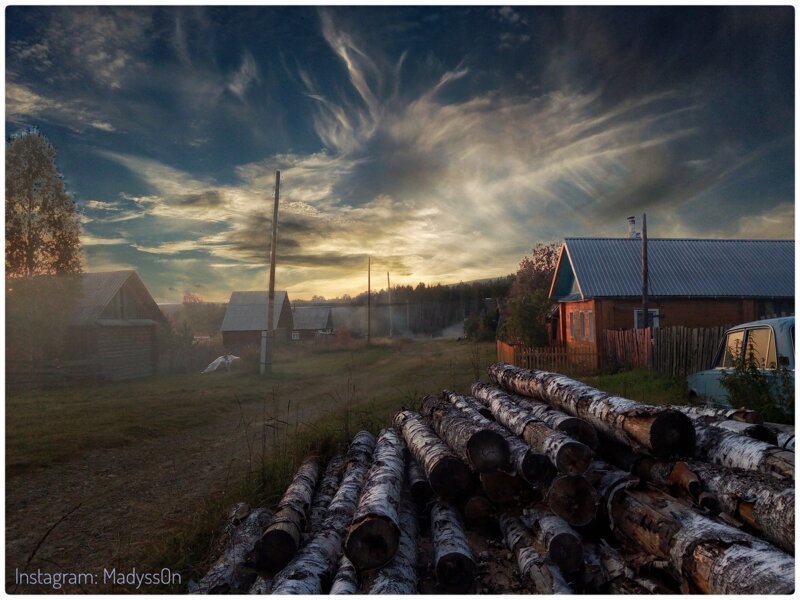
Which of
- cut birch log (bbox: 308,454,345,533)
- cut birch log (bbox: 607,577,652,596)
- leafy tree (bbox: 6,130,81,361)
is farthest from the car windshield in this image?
leafy tree (bbox: 6,130,81,361)

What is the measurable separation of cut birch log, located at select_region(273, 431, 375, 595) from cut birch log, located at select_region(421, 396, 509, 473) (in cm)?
116

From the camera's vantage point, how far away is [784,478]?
3.45 metres

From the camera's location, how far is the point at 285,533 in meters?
3.70

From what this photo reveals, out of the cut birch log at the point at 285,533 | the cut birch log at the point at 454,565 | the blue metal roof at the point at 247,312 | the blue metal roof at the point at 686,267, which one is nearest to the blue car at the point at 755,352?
the cut birch log at the point at 454,565

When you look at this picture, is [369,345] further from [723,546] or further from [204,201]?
[723,546]

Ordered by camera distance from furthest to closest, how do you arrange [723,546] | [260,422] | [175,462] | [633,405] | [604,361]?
[604,361], [260,422], [175,462], [633,405], [723,546]

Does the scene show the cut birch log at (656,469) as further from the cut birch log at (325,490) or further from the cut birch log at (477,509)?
the cut birch log at (325,490)

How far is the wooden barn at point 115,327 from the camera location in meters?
17.7

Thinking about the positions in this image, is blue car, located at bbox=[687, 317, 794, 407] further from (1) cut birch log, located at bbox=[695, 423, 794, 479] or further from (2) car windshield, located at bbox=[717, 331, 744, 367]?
(1) cut birch log, located at bbox=[695, 423, 794, 479]

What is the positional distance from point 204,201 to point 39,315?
11.7m

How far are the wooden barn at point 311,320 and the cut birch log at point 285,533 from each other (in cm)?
3961

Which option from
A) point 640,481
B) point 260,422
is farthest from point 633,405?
point 260,422

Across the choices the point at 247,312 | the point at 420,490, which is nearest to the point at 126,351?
the point at 247,312

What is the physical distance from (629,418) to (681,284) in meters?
16.9
